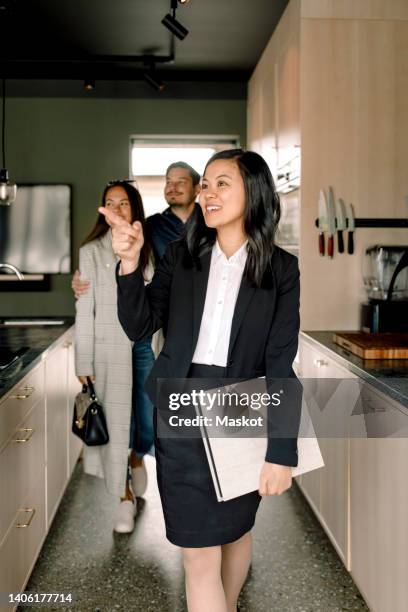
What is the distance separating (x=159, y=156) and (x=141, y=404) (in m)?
2.85

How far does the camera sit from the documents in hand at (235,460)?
5.21 feet

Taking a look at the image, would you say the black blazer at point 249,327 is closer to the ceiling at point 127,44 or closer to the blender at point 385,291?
the blender at point 385,291

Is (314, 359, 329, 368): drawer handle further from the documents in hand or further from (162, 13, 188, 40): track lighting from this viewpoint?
(162, 13, 188, 40): track lighting

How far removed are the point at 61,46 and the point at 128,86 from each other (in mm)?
930

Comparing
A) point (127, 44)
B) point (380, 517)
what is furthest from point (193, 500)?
point (127, 44)

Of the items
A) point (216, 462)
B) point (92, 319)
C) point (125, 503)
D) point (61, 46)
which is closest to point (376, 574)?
point (216, 462)

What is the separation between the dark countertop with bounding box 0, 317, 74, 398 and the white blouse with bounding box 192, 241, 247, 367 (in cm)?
61

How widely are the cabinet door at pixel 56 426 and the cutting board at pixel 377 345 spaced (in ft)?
4.00

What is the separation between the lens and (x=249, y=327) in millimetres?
1648

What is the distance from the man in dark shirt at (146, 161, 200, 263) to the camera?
3.11 m

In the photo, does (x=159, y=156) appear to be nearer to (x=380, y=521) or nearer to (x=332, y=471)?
(x=332, y=471)

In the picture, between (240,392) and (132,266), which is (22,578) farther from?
(132,266)

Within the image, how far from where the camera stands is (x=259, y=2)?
3.58m

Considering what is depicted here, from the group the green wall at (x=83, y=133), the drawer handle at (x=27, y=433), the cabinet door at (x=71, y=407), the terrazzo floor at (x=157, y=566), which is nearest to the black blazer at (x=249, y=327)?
the drawer handle at (x=27, y=433)
